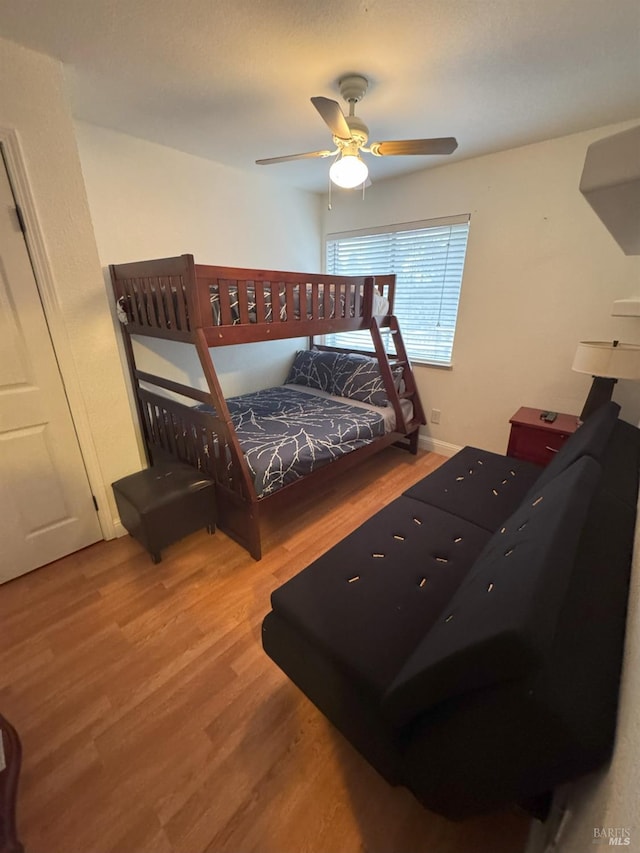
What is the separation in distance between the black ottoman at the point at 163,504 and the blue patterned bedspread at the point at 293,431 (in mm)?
372

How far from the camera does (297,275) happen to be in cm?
207

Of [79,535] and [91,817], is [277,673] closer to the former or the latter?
[91,817]

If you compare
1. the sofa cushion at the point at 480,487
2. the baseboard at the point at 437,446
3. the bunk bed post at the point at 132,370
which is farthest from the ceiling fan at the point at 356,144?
the baseboard at the point at 437,446

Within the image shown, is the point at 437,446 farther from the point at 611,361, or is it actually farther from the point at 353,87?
the point at 353,87

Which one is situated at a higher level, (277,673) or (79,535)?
(79,535)

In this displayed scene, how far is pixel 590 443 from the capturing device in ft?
4.15

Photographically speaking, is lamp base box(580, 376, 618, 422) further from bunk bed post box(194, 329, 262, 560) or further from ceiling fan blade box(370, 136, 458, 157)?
bunk bed post box(194, 329, 262, 560)

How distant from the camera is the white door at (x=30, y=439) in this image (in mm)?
1622

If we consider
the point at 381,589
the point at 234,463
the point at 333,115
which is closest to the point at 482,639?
the point at 381,589

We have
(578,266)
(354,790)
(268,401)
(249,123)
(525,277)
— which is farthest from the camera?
(268,401)

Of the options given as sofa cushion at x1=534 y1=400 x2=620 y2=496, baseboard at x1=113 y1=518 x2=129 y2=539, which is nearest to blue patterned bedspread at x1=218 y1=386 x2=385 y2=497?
baseboard at x1=113 y1=518 x2=129 y2=539

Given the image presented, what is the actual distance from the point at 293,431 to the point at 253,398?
0.90m

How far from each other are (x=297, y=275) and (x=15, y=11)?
139 centimetres

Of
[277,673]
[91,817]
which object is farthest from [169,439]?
[91,817]
